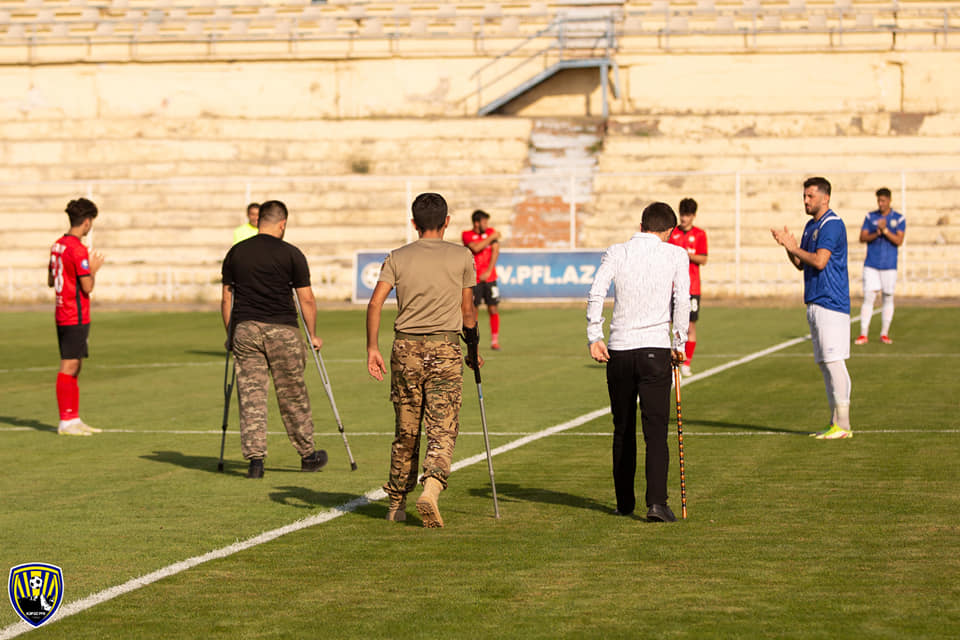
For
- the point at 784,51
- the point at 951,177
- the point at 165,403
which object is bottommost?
the point at 165,403

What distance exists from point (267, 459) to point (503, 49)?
3436 cm

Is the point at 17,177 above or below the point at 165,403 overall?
above

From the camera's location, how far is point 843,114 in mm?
41969

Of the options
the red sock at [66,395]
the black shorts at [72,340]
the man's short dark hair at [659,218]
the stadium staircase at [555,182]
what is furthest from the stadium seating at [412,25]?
the man's short dark hair at [659,218]

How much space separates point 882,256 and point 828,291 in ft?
36.9

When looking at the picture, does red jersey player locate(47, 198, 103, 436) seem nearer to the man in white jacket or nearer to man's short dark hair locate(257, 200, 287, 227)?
man's short dark hair locate(257, 200, 287, 227)

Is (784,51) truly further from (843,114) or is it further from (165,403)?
(165,403)

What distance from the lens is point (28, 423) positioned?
48.6ft

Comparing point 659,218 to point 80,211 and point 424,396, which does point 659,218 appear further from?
point 80,211

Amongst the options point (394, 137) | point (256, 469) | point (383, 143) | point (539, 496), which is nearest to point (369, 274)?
point (383, 143)

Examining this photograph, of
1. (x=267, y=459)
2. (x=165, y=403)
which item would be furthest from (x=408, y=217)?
(x=267, y=459)

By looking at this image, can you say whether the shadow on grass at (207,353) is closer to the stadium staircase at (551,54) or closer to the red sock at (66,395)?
the red sock at (66,395)

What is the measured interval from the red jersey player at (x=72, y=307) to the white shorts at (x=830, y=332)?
6538 millimetres

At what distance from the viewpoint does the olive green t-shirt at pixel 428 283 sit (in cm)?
883
